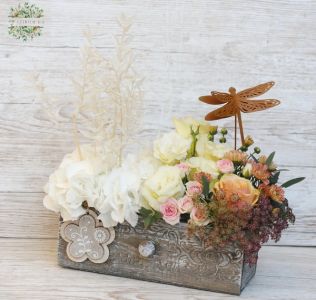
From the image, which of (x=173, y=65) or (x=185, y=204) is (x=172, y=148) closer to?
(x=185, y=204)

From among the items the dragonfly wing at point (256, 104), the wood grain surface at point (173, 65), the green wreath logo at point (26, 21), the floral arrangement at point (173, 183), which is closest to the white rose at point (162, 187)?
the floral arrangement at point (173, 183)

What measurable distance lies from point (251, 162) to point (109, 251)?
0.39m

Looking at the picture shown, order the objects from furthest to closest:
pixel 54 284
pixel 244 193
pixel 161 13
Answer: pixel 161 13 → pixel 54 284 → pixel 244 193

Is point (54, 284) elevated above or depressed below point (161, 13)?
below

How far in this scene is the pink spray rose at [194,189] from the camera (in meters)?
1.38

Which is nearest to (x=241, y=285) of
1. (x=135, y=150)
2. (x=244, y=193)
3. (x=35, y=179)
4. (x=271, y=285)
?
(x=271, y=285)

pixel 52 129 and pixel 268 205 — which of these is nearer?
pixel 268 205

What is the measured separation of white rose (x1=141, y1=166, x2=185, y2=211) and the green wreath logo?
68 cm

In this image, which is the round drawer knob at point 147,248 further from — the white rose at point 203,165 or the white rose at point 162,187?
the white rose at point 203,165

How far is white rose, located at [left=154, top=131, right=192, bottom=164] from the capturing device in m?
1.46

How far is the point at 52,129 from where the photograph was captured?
6.30ft

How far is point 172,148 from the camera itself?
4.80 feet

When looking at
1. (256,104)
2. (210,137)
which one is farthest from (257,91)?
(210,137)

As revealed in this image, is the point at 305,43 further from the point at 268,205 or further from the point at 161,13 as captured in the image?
the point at 268,205
